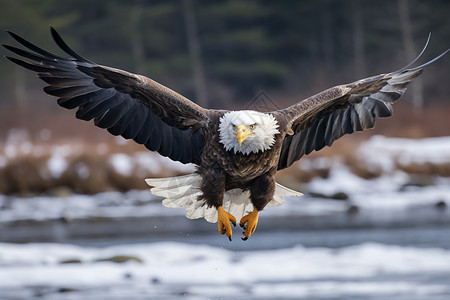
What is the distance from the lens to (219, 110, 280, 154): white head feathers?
259 inches

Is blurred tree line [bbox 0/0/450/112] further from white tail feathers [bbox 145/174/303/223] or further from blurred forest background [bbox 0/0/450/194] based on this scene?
white tail feathers [bbox 145/174/303/223]

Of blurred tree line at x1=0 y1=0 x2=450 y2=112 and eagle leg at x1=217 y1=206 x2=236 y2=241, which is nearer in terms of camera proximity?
eagle leg at x1=217 y1=206 x2=236 y2=241

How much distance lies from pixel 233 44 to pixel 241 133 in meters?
22.7

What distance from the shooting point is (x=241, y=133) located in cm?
645

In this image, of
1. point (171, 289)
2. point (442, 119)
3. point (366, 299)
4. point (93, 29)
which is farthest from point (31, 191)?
point (93, 29)

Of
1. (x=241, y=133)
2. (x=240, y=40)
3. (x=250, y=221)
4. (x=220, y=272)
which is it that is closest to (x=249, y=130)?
(x=241, y=133)

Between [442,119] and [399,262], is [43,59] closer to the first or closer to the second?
[399,262]

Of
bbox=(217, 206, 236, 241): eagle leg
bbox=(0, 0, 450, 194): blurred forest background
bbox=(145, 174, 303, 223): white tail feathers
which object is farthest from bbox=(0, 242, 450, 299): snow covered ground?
bbox=(0, 0, 450, 194): blurred forest background

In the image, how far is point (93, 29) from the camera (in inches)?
1113

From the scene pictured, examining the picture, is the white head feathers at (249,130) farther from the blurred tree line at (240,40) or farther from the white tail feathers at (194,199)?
the blurred tree line at (240,40)

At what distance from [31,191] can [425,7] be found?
624 inches

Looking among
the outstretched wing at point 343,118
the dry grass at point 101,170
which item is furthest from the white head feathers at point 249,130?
the dry grass at point 101,170

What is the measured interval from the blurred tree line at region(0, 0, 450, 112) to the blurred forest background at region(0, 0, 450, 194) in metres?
0.03

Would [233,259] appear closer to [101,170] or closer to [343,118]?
[343,118]
